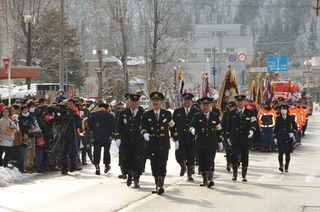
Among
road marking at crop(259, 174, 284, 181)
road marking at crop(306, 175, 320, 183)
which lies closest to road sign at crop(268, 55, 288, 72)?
road marking at crop(259, 174, 284, 181)

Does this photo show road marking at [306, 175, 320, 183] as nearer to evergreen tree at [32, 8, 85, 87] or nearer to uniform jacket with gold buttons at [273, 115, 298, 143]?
uniform jacket with gold buttons at [273, 115, 298, 143]

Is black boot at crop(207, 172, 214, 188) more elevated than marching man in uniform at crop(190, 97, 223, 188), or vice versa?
marching man in uniform at crop(190, 97, 223, 188)

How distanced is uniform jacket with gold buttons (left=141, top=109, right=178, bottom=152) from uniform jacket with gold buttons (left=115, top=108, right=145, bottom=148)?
0.55 m

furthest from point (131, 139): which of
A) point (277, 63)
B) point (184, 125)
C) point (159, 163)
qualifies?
point (277, 63)

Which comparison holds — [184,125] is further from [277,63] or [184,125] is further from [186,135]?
[277,63]

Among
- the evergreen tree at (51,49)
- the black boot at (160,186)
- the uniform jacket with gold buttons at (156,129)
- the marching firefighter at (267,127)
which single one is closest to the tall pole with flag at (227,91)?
the marching firefighter at (267,127)

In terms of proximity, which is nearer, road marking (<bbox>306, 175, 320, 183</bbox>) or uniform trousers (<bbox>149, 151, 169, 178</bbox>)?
uniform trousers (<bbox>149, 151, 169, 178</bbox>)

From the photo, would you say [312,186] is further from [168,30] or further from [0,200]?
[168,30]

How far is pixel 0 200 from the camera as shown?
10547mm

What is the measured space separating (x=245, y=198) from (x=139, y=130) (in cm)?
274

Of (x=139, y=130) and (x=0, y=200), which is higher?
(x=139, y=130)

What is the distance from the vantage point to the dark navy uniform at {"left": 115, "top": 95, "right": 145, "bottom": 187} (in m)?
12.1

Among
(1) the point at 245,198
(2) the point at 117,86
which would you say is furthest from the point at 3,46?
(1) the point at 245,198

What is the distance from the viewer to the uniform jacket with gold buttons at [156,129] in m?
11.5
